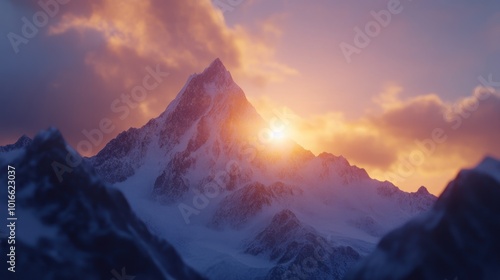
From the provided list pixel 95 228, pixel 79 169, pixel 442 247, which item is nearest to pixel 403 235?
pixel 442 247

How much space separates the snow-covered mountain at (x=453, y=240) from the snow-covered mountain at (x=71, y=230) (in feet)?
84.5

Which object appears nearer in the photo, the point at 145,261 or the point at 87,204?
the point at 145,261

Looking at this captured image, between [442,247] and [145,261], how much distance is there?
2969 centimetres

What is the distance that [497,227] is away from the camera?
37.7m

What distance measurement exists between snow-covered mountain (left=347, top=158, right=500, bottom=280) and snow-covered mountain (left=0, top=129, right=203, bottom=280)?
84.5 ft

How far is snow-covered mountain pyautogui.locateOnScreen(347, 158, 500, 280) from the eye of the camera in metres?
36.7

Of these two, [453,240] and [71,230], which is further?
[71,230]

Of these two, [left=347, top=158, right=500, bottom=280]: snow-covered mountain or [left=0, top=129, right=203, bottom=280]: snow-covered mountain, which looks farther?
[left=0, top=129, right=203, bottom=280]: snow-covered mountain

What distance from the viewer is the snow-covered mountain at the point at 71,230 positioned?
57.3m

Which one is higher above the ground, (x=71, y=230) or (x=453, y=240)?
(x=71, y=230)

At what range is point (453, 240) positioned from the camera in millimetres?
38031

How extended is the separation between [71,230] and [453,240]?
38675mm

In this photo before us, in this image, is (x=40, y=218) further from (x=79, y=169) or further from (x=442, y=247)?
(x=442, y=247)

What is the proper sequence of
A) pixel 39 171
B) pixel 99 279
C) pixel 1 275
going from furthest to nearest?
pixel 39 171, pixel 1 275, pixel 99 279
